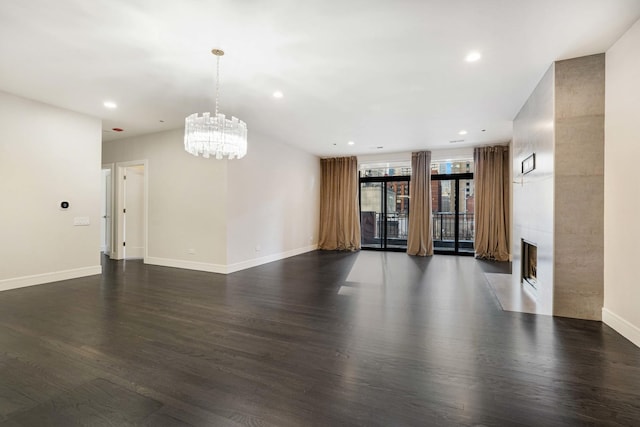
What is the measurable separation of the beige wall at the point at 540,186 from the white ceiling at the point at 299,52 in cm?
29

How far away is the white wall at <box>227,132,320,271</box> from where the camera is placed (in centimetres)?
545

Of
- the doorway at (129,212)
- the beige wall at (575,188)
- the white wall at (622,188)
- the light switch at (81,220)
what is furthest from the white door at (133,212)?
the white wall at (622,188)

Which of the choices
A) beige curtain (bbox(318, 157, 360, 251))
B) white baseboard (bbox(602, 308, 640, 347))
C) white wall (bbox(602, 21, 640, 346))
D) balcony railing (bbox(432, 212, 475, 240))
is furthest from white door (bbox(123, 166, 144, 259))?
white baseboard (bbox(602, 308, 640, 347))

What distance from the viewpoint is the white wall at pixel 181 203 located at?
17.3 ft

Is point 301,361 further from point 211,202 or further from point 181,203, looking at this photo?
point 181,203

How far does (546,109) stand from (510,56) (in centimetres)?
85

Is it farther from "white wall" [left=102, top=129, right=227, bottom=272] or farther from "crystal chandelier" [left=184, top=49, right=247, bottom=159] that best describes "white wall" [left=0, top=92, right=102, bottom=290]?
"crystal chandelier" [left=184, top=49, right=247, bottom=159]

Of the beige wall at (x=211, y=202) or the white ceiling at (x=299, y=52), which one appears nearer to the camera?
the white ceiling at (x=299, y=52)

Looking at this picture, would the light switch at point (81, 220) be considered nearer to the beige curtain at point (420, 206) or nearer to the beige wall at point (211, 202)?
the beige wall at point (211, 202)

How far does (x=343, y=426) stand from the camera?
1.48 meters

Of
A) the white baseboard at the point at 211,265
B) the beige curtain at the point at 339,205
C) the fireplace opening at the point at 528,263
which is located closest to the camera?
the fireplace opening at the point at 528,263

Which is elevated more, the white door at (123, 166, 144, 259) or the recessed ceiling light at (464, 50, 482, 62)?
the recessed ceiling light at (464, 50, 482, 62)

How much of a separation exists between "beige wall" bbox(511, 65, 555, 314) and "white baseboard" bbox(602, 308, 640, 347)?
1.44ft

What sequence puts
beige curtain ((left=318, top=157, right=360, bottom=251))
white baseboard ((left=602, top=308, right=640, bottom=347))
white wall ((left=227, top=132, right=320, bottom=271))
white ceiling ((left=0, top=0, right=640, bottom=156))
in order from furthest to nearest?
1. beige curtain ((left=318, top=157, right=360, bottom=251))
2. white wall ((left=227, top=132, right=320, bottom=271))
3. white baseboard ((left=602, top=308, right=640, bottom=347))
4. white ceiling ((left=0, top=0, right=640, bottom=156))
